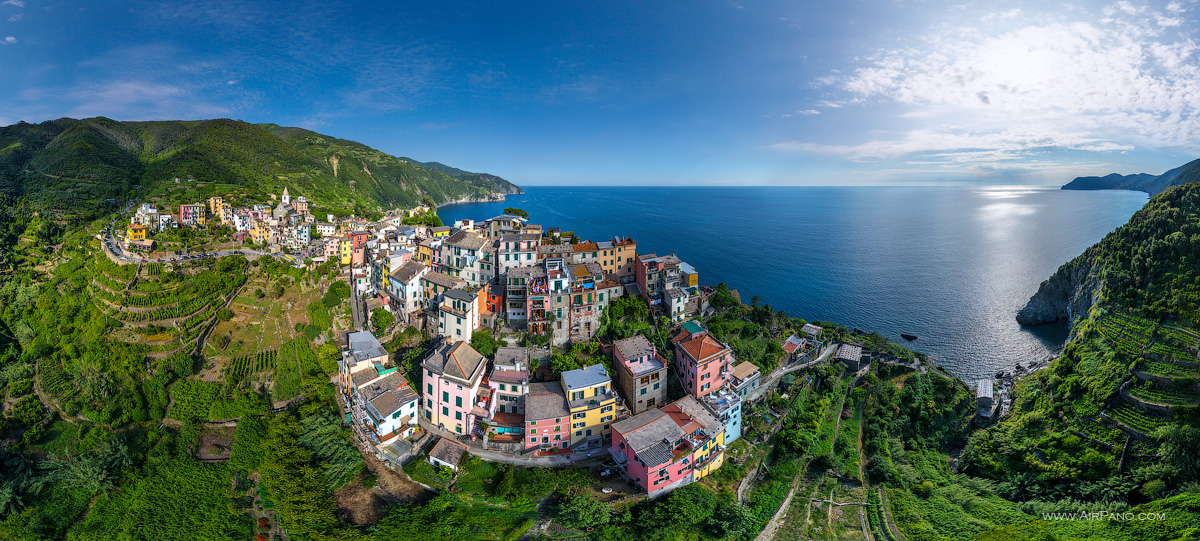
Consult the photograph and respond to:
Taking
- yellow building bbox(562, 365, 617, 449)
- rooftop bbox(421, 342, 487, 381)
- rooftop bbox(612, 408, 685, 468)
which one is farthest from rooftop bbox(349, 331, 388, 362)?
rooftop bbox(612, 408, 685, 468)

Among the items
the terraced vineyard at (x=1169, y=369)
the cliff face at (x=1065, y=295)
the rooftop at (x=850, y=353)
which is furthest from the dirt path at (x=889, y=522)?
the cliff face at (x=1065, y=295)

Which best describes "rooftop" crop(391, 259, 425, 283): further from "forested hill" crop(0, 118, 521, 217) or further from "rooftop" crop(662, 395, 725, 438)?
"forested hill" crop(0, 118, 521, 217)

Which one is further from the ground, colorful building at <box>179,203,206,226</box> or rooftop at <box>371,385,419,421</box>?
colorful building at <box>179,203,206,226</box>

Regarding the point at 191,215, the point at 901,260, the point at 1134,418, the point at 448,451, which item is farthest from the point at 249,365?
the point at 901,260

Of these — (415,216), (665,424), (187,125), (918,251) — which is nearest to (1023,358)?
(665,424)

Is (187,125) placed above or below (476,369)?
above

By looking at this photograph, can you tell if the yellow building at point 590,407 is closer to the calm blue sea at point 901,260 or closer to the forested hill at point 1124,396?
the forested hill at point 1124,396

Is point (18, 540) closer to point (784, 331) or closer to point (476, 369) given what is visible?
point (476, 369)

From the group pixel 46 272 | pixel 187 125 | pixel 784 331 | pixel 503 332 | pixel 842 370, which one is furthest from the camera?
pixel 187 125
